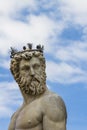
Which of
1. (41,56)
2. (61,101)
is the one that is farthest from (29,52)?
(61,101)

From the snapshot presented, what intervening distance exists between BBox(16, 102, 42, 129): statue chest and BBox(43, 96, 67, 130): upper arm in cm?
21

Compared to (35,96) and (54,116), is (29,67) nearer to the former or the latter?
(35,96)

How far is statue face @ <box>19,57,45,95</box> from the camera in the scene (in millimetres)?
20234

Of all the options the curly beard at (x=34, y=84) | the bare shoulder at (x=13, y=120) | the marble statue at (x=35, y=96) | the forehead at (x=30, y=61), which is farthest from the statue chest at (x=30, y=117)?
the forehead at (x=30, y=61)

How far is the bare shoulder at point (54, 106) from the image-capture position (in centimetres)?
1983

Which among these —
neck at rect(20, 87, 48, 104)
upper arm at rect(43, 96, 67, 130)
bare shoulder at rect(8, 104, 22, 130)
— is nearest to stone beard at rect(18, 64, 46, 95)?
neck at rect(20, 87, 48, 104)

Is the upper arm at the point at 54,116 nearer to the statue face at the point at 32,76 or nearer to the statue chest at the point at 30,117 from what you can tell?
the statue chest at the point at 30,117

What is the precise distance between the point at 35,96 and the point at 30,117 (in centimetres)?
70

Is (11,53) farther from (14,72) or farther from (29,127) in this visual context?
(29,127)

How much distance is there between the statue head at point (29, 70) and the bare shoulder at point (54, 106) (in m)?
0.35

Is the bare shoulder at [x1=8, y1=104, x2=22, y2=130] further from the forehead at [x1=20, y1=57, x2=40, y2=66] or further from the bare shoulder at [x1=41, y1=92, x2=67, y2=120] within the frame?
the forehead at [x1=20, y1=57, x2=40, y2=66]

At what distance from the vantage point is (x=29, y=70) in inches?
798

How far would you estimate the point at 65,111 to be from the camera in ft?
65.8

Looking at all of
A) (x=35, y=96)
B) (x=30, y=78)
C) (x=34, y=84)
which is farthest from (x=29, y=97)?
(x=30, y=78)
